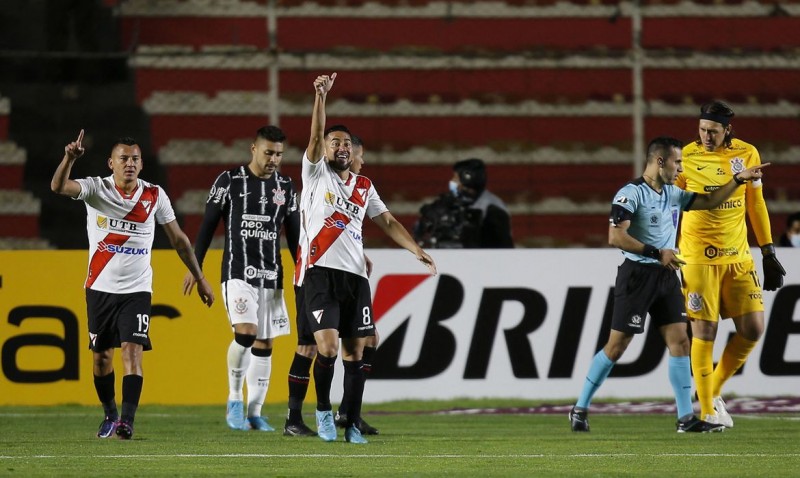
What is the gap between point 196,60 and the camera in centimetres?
1695

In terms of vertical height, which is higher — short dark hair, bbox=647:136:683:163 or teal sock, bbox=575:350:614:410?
short dark hair, bbox=647:136:683:163

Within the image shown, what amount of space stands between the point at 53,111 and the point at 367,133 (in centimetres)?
377

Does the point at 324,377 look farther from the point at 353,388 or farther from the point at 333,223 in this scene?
the point at 333,223

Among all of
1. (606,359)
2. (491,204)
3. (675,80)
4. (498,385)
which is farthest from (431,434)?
(675,80)

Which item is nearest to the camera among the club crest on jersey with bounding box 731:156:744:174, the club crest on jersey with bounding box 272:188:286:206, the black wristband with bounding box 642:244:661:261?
the black wristband with bounding box 642:244:661:261

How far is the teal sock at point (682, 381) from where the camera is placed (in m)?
9.34

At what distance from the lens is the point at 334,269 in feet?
27.5

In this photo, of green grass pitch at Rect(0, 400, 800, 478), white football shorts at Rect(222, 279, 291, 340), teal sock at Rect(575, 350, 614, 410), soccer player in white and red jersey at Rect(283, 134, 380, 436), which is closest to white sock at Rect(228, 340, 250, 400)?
white football shorts at Rect(222, 279, 291, 340)

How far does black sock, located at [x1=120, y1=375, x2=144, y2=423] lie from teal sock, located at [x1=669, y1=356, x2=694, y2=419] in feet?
11.4

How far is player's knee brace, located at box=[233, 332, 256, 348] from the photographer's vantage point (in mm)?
9680

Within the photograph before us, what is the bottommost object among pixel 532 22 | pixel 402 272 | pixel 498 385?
pixel 498 385

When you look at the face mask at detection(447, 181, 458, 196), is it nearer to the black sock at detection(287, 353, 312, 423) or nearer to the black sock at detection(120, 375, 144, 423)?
the black sock at detection(287, 353, 312, 423)

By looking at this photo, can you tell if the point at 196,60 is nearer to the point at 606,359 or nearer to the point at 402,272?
the point at 402,272

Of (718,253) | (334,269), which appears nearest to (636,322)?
(718,253)
